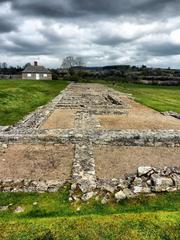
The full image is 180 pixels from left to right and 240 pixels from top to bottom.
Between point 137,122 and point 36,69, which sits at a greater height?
point 36,69

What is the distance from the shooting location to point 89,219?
22.7ft

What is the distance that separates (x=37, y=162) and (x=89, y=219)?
539 cm

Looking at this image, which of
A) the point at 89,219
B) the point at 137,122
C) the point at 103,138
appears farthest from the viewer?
the point at 137,122

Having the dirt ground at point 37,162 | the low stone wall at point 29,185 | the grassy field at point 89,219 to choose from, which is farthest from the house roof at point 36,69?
the grassy field at point 89,219

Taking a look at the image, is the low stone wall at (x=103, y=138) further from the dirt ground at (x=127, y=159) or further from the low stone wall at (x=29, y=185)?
the low stone wall at (x=29, y=185)

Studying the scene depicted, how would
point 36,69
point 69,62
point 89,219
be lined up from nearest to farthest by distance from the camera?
point 89,219, point 36,69, point 69,62

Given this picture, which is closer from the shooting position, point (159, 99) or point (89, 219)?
point (89, 219)

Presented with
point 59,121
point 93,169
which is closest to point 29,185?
point 93,169

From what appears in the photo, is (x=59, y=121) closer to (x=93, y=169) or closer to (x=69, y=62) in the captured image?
(x=93, y=169)

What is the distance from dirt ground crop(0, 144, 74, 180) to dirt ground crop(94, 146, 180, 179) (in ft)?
4.18

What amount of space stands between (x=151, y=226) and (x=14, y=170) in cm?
601

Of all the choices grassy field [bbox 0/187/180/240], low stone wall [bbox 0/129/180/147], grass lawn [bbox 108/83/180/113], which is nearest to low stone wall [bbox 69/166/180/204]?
grassy field [bbox 0/187/180/240]

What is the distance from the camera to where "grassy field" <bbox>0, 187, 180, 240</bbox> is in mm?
6363

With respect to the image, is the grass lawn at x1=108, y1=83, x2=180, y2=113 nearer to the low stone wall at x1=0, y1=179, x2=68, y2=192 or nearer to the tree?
the low stone wall at x1=0, y1=179, x2=68, y2=192
